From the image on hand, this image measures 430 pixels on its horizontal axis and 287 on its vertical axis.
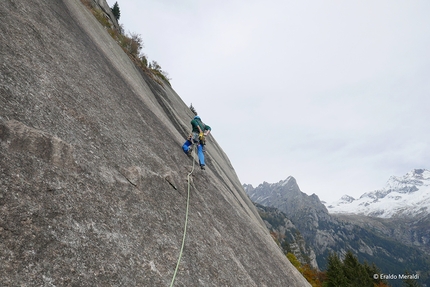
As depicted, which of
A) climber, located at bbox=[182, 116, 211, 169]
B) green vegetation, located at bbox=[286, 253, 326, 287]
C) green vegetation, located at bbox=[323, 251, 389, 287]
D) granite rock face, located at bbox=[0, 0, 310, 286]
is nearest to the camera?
granite rock face, located at bbox=[0, 0, 310, 286]

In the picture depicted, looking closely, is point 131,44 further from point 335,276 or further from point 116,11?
point 335,276

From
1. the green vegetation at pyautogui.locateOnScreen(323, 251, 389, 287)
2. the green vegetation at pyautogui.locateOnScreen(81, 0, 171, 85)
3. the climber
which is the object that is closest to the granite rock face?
the climber

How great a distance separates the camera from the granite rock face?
11.6 ft

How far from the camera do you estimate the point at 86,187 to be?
185 inches

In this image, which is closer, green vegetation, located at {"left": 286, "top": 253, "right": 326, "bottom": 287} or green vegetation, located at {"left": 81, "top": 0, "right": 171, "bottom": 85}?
green vegetation, located at {"left": 81, "top": 0, "right": 171, "bottom": 85}

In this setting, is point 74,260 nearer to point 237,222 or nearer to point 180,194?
point 180,194

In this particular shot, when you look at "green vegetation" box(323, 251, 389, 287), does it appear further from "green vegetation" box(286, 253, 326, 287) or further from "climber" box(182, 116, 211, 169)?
"climber" box(182, 116, 211, 169)

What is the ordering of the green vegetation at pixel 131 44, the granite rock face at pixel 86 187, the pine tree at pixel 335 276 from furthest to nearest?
the pine tree at pixel 335 276 → the green vegetation at pixel 131 44 → the granite rock face at pixel 86 187

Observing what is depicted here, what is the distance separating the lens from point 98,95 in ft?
25.8

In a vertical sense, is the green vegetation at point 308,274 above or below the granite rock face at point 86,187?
below

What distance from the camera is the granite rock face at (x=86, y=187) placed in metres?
3.54

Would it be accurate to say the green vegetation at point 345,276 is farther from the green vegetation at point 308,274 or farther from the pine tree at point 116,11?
Answer: the pine tree at point 116,11

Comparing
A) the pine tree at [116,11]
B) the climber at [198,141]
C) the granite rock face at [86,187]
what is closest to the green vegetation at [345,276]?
the granite rock face at [86,187]

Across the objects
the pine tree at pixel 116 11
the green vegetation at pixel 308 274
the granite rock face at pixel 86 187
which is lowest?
the green vegetation at pixel 308 274
